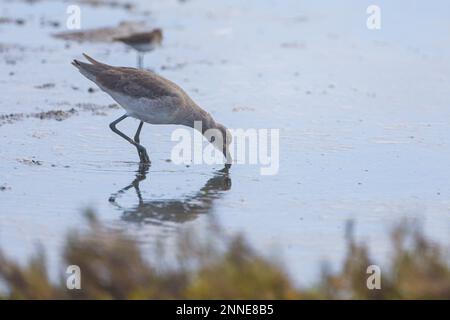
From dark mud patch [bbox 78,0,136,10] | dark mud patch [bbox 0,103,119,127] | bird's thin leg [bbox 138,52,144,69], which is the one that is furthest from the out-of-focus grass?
dark mud patch [bbox 78,0,136,10]

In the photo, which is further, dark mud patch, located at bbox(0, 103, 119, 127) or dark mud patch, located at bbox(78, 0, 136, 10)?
dark mud patch, located at bbox(78, 0, 136, 10)

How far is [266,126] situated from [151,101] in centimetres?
184

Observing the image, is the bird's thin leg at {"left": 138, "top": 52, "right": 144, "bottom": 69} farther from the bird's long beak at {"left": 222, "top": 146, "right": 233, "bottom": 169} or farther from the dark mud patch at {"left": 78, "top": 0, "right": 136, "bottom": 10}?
the dark mud patch at {"left": 78, "top": 0, "right": 136, "bottom": 10}

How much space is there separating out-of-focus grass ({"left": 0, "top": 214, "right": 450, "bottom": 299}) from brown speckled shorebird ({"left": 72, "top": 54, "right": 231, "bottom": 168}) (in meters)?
4.80

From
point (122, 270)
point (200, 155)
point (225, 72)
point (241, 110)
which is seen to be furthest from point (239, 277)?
point (225, 72)

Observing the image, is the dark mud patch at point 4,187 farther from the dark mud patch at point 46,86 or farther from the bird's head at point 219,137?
the dark mud patch at point 46,86

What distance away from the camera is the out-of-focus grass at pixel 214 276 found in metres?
5.39

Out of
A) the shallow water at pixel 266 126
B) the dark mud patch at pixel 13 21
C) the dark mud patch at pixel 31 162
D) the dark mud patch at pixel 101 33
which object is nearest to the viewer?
the shallow water at pixel 266 126

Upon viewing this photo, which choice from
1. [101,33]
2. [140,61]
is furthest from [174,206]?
[101,33]

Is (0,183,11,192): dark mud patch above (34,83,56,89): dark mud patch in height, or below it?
below

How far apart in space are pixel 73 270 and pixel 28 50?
1155cm

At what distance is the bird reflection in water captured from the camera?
8.56 m

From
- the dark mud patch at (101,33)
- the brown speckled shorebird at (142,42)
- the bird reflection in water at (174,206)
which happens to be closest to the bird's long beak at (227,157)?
the bird reflection in water at (174,206)

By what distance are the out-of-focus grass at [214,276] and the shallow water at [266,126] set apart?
0.60m
